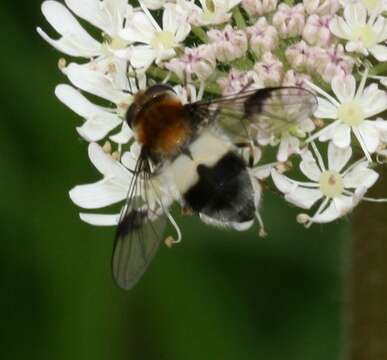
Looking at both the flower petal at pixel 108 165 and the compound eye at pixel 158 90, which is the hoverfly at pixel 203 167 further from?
the flower petal at pixel 108 165

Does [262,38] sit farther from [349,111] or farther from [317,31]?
[349,111]

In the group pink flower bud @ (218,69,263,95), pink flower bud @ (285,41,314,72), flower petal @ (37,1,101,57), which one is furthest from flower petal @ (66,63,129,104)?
pink flower bud @ (285,41,314,72)

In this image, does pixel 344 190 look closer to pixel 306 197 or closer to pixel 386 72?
pixel 306 197

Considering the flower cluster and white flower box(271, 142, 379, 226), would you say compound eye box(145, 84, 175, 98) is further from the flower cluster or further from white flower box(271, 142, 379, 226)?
white flower box(271, 142, 379, 226)

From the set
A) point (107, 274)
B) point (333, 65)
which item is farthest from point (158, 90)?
point (107, 274)

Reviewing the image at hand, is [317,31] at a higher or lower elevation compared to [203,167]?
higher

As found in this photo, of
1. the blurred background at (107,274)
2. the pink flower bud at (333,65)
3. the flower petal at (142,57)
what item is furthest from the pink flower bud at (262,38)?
the blurred background at (107,274)

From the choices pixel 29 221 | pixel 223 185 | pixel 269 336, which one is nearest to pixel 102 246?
pixel 29 221
